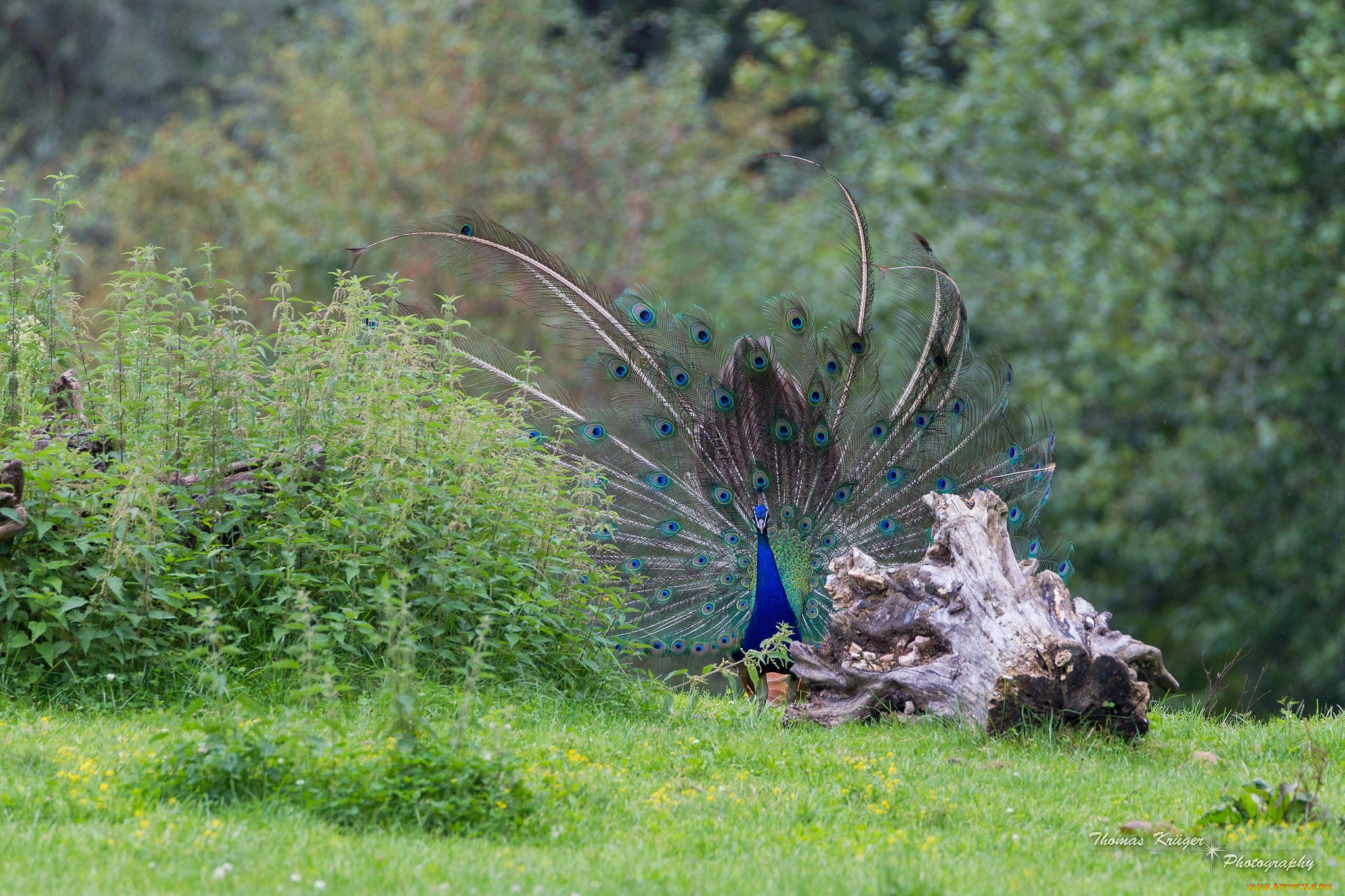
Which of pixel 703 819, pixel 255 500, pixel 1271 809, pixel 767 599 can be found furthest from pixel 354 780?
pixel 767 599

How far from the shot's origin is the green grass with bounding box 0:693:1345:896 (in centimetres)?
393

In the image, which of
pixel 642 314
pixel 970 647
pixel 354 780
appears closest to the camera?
pixel 354 780

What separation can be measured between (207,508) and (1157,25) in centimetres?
1142

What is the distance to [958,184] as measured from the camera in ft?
50.5

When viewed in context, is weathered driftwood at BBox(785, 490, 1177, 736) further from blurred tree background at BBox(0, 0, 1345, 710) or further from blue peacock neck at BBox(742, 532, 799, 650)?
blurred tree background at BBox(0, 0, 1345, 710)

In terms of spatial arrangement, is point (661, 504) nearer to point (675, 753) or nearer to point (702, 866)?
point (675, 753)

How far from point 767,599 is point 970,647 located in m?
1.57

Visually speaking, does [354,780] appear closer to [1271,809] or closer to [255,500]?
[255,500]

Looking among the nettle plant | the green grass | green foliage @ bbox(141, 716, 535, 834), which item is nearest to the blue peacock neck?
the nettle plant

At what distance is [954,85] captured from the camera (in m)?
21.2

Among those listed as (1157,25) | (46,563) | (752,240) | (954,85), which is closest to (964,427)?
(46,563)

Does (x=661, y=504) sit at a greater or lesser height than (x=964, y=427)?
lesser

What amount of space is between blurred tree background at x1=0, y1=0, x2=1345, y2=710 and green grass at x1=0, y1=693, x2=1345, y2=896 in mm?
7092

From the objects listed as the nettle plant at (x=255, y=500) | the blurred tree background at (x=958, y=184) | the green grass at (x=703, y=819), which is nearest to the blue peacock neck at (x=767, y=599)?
the nettle plant at (x=255, y=500)
